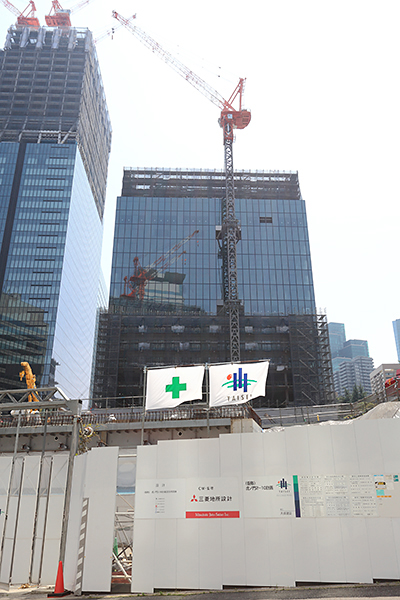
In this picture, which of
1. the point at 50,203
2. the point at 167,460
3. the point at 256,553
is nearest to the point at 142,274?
the point at 50,203

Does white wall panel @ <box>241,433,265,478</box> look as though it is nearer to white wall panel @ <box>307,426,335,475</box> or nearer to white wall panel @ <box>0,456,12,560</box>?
white wall panel @ <box>307,426,335,475</box>

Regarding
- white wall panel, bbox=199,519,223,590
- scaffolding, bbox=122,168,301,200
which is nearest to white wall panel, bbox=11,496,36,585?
white wall panel, bbox=199,519,223,590

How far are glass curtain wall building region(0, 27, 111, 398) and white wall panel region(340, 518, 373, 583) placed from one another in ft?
299

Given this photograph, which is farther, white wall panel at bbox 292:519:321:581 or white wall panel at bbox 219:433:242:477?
white wall panel at bbox 219:433:242:477

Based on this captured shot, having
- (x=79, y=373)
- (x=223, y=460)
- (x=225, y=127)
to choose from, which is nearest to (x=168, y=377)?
(x=223, y=460)

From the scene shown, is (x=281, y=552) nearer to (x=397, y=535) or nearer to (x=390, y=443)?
(x=397, y=535)

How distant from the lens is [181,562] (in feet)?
44.2

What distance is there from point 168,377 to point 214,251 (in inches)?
2700

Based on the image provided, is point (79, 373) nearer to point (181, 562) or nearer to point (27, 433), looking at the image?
point (27, 433)

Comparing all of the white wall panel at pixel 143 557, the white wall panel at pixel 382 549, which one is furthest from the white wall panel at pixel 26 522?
the white wall panel at pixel 382 549

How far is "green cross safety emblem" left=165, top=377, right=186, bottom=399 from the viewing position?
20.0 m

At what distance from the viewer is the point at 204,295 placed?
8362cm

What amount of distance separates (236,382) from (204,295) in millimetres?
64144

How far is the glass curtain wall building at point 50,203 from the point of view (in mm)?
100625
